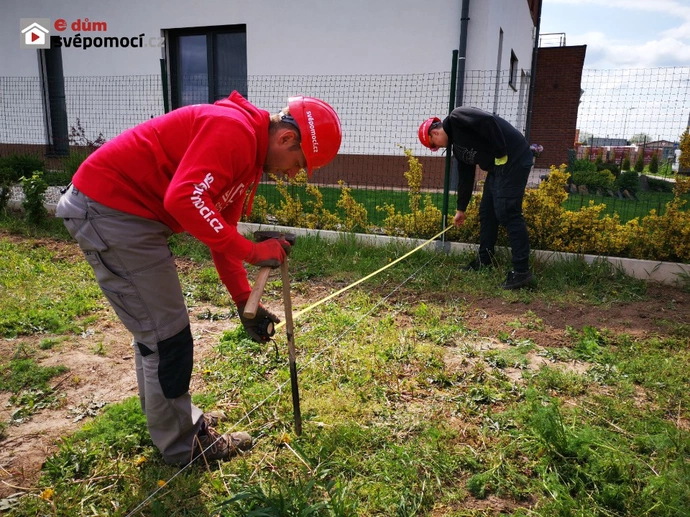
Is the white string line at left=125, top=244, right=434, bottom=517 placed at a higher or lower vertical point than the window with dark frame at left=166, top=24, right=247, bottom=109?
lower

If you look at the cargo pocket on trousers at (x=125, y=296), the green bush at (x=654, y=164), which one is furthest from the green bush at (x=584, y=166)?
the cargo pocket on trousers at (x=125, y=296)

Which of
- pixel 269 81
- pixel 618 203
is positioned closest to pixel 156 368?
pixel 269 81

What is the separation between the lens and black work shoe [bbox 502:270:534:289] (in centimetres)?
487

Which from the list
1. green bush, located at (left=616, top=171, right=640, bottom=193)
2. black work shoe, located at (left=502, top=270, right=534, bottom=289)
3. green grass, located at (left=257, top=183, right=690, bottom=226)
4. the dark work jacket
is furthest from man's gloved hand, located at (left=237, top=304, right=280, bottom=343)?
green bush, located at (left=616, top=171, right=640, bottom=193)

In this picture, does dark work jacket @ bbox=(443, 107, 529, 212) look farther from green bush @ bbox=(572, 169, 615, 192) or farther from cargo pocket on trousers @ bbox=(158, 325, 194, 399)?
green bush @ bbox=(572, 169, 615, 192)

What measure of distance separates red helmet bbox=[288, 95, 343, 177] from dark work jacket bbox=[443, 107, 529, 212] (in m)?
2.95

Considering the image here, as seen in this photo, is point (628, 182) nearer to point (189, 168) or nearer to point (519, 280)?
point (519, 280)

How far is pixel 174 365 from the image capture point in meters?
2.17

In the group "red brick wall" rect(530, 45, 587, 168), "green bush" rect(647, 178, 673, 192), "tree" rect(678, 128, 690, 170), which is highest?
"red brick wall" rect(530, 45, 587, 168)

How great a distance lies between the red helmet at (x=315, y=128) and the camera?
2156mm

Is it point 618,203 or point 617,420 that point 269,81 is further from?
point 617,420

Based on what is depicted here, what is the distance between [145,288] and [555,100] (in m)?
18.6

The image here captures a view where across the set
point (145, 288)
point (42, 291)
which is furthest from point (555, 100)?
point (145, 288)

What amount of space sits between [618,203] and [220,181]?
34.2 ft
